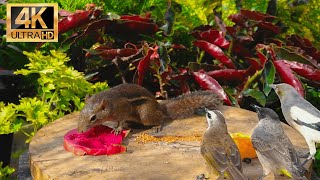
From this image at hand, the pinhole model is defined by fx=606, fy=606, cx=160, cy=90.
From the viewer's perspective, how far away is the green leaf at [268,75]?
416cm

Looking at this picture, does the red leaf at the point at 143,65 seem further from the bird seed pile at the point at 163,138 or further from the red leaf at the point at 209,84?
the bird seed pile at the point at 163,138

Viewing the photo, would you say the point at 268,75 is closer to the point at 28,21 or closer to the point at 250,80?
the point at 250,80

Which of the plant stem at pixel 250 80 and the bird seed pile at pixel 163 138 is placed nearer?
the bird seed pile at pixel 163 138

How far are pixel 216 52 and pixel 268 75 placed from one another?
0.48 m

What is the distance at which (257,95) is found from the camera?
425 cm

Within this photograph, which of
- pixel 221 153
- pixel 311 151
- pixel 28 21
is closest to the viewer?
pixel 221 153

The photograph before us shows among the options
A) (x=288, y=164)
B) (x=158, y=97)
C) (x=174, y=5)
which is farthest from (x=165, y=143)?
(x=174, y=5)

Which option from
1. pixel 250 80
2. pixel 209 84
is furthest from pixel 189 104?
pixel 250 80

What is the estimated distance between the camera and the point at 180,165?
117 inches

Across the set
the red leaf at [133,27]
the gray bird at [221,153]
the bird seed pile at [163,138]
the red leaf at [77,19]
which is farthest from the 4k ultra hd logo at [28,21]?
the gray bird at [221,153]

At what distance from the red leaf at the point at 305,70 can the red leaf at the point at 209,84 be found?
53 centimetres

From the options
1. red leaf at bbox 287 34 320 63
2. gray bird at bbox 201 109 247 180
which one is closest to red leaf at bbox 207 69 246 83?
red leaf at bbox 287 34 320 63

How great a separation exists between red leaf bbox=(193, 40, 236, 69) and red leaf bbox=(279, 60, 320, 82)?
0.41m

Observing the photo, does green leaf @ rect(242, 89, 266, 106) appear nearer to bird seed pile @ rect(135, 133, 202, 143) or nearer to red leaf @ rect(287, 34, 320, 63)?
red leaf @ rect(287, 34, 320, 63)
